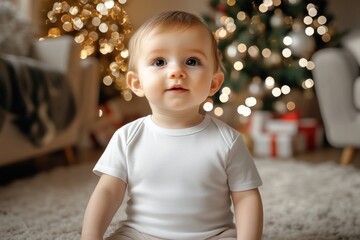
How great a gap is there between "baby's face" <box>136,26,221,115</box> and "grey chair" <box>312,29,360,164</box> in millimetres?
1422

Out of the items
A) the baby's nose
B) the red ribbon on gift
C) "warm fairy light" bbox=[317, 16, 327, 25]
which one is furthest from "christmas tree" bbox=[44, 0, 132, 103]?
"warm fairy light" bbox=[317, 16, 327, 25]

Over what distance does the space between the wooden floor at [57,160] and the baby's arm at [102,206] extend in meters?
1.03

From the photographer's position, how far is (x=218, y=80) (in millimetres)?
857

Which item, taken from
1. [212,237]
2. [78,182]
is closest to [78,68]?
[78,182]

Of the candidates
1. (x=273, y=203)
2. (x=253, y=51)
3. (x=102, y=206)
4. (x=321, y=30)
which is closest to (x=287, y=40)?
(x=253, y=51)

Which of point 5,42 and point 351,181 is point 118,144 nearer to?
point 351,181

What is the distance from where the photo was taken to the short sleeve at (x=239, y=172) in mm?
785

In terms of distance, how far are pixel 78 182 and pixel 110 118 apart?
1.30 metres

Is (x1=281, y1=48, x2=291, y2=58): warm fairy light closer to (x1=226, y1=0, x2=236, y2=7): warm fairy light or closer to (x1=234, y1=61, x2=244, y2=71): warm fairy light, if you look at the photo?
(x1=234, y1=61, x2=244, y2=71): warm fairy light

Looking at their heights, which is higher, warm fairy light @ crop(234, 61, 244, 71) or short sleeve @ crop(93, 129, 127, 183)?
warm fairy light @ crop(234, 61, 244, 71)

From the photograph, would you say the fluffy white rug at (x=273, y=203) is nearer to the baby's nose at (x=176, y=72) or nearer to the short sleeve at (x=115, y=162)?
the short sleeve at (x=115, y=162)

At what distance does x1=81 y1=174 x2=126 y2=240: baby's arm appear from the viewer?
757mm

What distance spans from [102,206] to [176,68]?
259mm

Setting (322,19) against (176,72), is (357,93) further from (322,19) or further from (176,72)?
(176,72)
